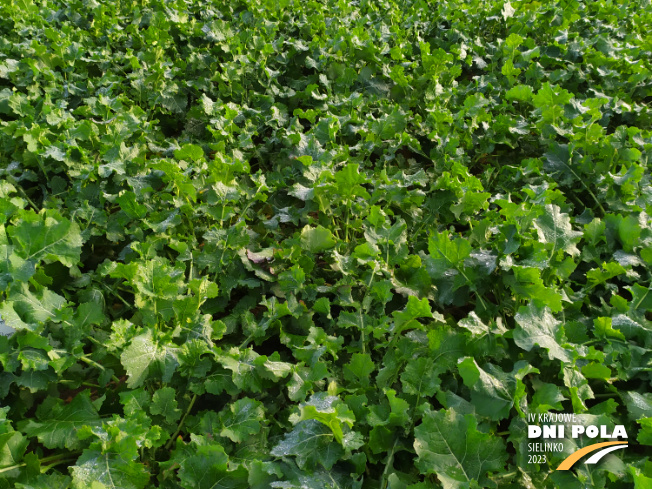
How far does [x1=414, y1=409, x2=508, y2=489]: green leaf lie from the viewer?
4.94 ft

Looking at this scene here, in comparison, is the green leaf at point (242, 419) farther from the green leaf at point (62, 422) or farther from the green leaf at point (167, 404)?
the green leaf at point (62, 422)

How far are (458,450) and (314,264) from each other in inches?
45.5

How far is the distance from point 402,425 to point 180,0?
4251 millimetres

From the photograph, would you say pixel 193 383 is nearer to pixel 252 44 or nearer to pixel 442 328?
pixel 442 328

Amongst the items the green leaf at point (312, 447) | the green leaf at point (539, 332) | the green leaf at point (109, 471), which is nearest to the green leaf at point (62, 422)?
the green leaf at point (109, 471)

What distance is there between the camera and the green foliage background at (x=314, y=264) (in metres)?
1.63

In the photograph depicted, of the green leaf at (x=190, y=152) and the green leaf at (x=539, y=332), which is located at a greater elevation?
the green leaf at (x=190, y=152)

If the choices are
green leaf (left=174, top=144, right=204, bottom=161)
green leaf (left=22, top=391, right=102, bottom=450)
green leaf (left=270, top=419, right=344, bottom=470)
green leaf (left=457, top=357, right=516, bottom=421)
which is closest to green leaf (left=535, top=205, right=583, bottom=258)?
green leaf (left=457, top=357, right=516, bottom=421)

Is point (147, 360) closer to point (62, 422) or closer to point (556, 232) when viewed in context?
point (62, 422)

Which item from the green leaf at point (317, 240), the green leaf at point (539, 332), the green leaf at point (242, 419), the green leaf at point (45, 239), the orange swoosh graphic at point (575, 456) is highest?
the green leaf at point (45, 239)

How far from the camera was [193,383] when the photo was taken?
1.87m

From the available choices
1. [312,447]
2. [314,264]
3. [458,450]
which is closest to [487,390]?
[458,450]

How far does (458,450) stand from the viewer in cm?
152

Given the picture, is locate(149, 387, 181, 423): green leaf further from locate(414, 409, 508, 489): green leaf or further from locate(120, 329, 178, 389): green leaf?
locate(414, 409, 508, 489): green leaf
